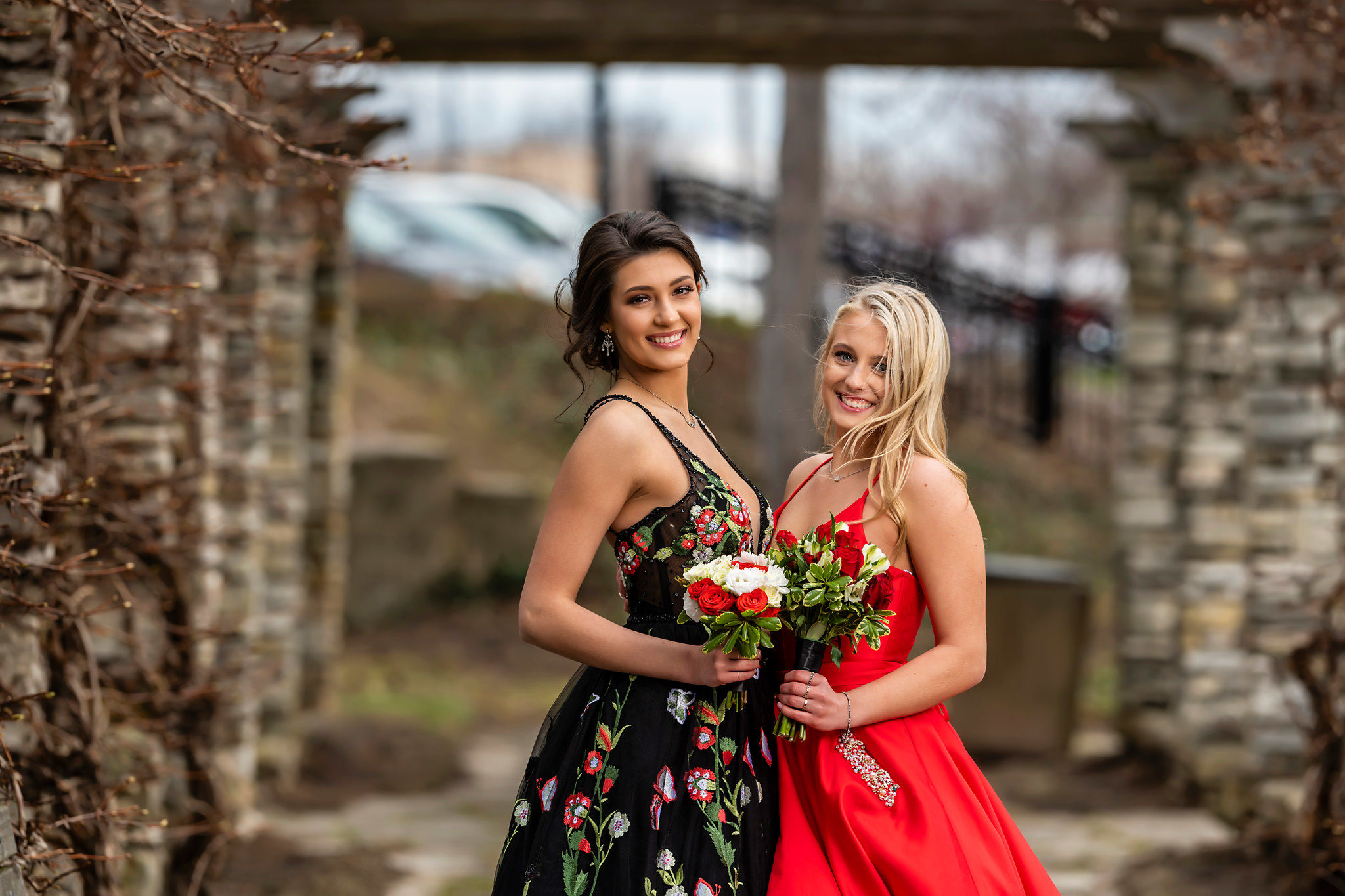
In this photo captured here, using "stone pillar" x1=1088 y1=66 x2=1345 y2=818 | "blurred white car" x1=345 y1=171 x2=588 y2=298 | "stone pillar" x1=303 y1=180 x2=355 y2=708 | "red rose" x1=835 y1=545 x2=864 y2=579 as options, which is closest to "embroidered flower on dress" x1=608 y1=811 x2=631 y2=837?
"red rose" x1=835 y1=545 x2=864 y2=579

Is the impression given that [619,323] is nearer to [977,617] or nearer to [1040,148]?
[977,617]

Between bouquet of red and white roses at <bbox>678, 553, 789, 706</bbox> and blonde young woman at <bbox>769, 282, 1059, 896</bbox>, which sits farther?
blonde young woman at <bbox>769, 282, 1059, 896</bbox>

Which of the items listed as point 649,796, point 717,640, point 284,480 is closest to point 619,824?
point 649,796

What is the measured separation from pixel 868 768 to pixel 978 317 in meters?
10.5

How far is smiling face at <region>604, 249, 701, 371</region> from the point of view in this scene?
99.3 inches

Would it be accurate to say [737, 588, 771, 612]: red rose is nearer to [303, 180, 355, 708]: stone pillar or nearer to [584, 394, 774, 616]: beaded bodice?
[584, 394, 774, 616]: beaded bodice

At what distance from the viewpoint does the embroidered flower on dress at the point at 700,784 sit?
7.81ft

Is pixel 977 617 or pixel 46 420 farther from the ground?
pixel 46 420

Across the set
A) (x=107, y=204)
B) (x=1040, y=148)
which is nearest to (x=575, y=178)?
(x=1040, y=148)

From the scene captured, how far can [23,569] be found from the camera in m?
2.98

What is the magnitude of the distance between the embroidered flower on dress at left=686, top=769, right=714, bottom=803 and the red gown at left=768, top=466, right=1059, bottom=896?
6.4 inches

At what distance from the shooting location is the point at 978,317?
12422 millimetres

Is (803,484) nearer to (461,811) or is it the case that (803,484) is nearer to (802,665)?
(802,665)

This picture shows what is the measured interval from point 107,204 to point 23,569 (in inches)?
51.0
